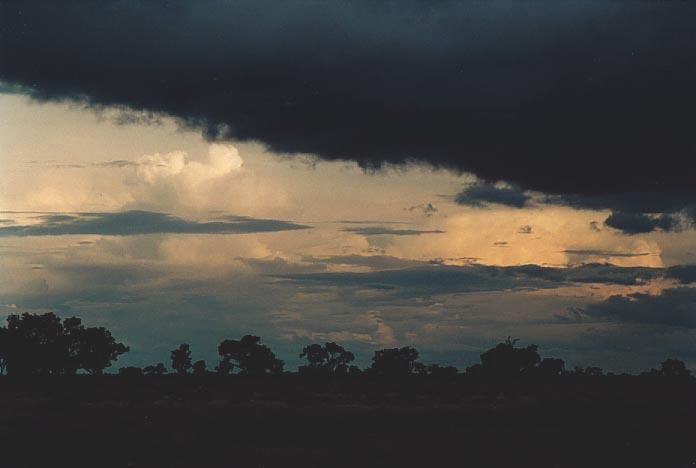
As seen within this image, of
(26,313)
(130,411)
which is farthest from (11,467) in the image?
(26,313)

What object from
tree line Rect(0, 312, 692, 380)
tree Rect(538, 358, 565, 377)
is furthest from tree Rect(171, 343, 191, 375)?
tree Rect(538, 358, 565, 377)

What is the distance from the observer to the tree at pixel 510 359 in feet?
525

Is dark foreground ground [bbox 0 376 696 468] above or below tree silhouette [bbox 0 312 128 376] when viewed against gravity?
below

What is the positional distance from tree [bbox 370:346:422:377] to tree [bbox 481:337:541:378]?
23898mm

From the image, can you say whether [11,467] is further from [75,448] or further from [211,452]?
[211,452]

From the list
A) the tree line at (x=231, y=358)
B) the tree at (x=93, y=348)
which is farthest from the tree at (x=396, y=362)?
the tree at (x=93, y=348)

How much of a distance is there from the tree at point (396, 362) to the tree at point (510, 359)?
941 inches

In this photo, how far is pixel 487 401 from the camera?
282 ft

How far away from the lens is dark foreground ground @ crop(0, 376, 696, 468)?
45031 mm

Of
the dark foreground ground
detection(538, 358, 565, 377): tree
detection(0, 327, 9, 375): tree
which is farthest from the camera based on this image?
detection(538, 358, 565, 377): tree

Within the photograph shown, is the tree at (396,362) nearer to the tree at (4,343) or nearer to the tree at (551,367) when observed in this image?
the tree at (551,367)

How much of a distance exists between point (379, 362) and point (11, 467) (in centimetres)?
14525

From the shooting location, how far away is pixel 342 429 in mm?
59250

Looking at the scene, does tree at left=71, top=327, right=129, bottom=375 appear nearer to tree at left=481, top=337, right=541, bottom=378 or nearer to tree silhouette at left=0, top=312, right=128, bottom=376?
tree silhouette at left=0, top=312, right=128, bottom=376
